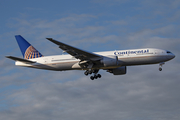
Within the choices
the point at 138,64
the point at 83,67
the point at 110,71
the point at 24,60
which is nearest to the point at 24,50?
the point at 24,60

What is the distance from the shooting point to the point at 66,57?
4647cm

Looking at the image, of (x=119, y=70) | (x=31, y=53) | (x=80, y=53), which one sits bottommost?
(x=119, y=70)

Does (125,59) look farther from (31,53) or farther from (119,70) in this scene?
(31,53)

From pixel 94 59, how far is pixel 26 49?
43.9 ft

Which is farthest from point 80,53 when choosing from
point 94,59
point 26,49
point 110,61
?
point 26,49

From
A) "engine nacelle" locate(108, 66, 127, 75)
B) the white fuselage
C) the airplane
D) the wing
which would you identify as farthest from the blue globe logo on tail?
"engine nacelle" locate(108, 66, 127, 75)

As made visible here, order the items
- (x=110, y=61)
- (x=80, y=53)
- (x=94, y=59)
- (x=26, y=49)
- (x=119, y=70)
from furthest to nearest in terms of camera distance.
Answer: (x=26, y=49)
(x=119, y=70)
(x=94, y=59)
(x=80, y=53)
(x=110, y=61)

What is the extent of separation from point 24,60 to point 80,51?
10.2 meters

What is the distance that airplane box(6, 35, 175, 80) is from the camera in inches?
1715

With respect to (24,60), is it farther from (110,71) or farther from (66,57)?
(110,71)

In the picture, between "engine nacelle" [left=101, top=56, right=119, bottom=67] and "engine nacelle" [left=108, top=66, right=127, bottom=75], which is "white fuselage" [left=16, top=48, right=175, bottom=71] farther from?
"engine nacelle" [left=108, top=66, right=127, bottom=75]

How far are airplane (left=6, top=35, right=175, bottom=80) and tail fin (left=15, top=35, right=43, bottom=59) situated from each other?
953 millimetres

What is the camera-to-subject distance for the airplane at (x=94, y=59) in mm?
43562

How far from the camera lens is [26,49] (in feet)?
166
